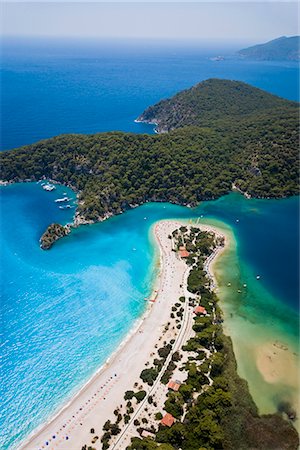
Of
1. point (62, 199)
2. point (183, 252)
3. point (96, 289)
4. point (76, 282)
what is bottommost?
point (96, 289)

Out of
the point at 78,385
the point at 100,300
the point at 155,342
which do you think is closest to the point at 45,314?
the point at 100,300

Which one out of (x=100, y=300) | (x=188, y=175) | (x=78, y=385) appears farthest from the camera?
(x=188, y=175)

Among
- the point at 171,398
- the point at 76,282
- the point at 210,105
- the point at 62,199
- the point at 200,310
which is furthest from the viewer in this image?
the point at 210,105

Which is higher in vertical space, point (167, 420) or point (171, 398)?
point (171, 398)

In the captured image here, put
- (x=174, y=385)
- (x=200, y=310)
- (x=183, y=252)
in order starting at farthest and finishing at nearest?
1. (x=183, y=252)
2. (x=200, y=310)
3. (x=174, y=385)

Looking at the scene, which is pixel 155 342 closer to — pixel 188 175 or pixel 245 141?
pixel 188 175

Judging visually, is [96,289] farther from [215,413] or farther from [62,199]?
[62,199]

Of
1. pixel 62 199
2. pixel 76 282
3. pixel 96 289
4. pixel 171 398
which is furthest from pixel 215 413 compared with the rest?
pixel 62 199
